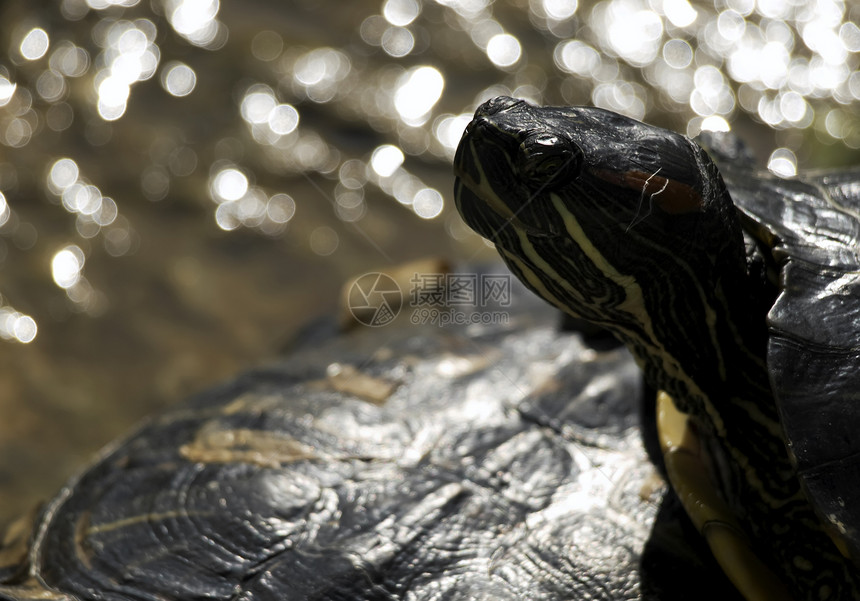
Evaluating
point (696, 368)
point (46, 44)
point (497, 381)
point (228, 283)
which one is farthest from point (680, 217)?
point (46, 44)

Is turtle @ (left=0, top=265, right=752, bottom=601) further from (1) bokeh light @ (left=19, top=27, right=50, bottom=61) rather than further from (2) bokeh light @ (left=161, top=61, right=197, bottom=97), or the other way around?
(1) bokeh light @ (left=19, top=27, right=50, bottom=61)

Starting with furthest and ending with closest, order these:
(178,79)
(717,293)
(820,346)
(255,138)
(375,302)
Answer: (178,79) < (255,138) < (375,302) < (717,293) < (820,346)

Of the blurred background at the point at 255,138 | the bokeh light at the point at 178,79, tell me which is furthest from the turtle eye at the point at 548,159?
the bokeh light at the point at 178,79

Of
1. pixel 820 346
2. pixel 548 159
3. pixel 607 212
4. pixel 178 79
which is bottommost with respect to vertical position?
pixel 820 346

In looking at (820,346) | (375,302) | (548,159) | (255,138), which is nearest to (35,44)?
(255,138)

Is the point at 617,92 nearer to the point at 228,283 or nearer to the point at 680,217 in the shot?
the point at 228,283

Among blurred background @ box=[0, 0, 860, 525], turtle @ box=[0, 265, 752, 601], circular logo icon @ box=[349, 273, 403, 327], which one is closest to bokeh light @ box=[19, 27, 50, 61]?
blurred background @ box=[0, 0, 860, 525]

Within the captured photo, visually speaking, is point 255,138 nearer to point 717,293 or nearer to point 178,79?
point 178,79
